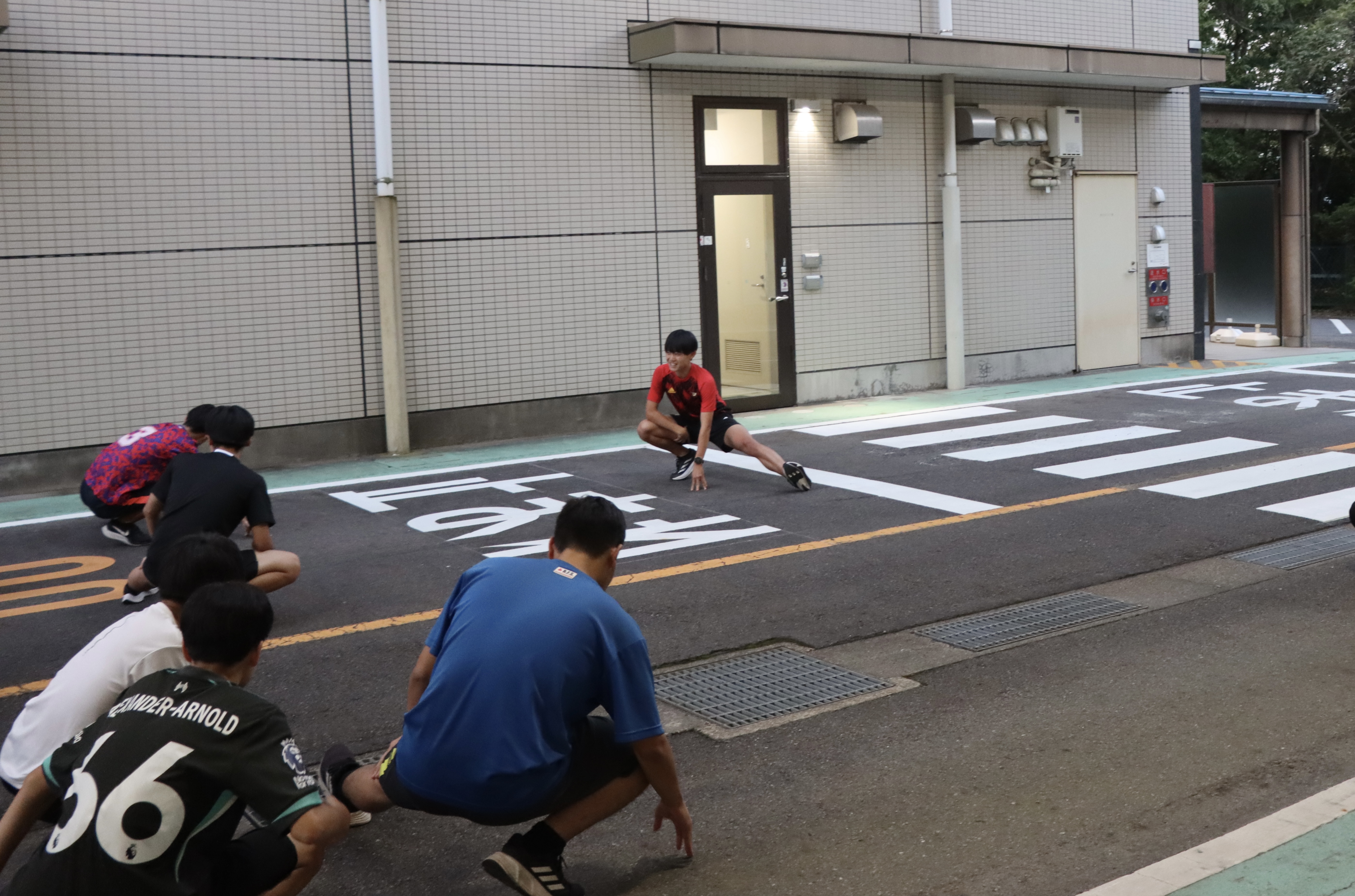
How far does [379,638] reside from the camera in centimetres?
701

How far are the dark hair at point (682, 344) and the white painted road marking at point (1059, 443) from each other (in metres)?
3.03

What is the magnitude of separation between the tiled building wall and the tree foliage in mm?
18341

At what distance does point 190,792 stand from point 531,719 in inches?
39.0

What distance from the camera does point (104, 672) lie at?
387 cm

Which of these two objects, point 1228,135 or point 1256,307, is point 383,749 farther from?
point 1228,135

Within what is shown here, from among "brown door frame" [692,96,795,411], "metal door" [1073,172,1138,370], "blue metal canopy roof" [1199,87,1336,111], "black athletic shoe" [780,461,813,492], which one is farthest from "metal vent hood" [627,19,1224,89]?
"black athletic shoe" [780,461,813,492]

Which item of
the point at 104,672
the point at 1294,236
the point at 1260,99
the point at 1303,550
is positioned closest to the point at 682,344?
the point at 1303,550

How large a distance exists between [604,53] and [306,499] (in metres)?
6.00

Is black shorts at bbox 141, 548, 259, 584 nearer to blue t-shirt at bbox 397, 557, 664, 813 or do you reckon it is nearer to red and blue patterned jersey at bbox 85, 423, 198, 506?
red and blue patterned jersey at bbox 85, 423, 198, 506

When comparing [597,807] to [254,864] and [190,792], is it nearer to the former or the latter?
[254,864]

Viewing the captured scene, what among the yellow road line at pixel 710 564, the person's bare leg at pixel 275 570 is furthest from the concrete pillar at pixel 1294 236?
the person's bare leg at pixel 275 570

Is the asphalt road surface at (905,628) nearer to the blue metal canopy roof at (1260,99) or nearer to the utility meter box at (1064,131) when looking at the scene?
the utility meter box at (1064,131)

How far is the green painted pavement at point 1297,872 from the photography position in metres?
3.88

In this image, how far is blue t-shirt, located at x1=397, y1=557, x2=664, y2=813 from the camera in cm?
379
